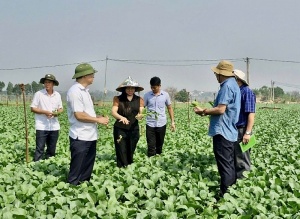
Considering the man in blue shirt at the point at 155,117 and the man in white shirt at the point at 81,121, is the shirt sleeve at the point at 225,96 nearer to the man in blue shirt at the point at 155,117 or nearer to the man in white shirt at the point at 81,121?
the man in white shirt at the point at 81,121

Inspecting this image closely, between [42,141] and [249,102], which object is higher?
[249,102]

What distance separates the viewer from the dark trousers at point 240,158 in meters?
5.39

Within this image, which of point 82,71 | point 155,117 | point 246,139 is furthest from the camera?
point 155,117

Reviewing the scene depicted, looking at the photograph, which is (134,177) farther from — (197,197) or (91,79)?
(91,79)

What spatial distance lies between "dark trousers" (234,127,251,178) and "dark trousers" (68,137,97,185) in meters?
2.13

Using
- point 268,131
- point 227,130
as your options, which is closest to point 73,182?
point 227,130

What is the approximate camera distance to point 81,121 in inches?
189

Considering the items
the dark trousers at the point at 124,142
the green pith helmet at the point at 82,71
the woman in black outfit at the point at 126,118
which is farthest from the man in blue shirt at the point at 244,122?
the green pith helmet at the point at 82,71

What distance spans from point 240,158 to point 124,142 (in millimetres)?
1906

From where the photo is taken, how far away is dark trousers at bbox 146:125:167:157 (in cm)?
698

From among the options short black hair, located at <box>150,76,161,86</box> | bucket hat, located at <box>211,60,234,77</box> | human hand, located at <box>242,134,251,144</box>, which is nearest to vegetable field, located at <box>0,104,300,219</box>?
human hand, located at <box>242,134,251,144</box>

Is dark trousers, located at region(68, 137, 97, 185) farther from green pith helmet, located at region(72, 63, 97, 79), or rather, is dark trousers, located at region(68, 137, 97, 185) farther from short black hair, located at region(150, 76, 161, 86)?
short black hair, located at region(150, 76, 161, 86)

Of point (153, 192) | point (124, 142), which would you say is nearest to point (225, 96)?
point (153, 192)

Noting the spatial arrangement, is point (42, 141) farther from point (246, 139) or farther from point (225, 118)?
point (246, 139)
